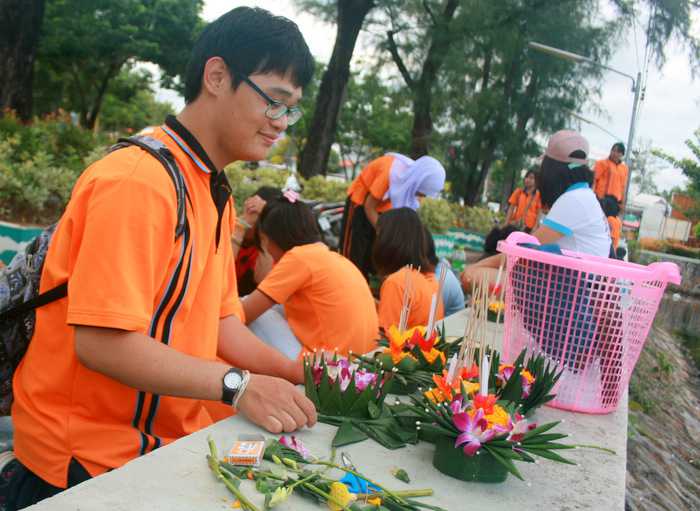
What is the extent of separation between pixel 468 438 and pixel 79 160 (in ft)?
21.5

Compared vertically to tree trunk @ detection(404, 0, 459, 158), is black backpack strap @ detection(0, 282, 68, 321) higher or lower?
lower

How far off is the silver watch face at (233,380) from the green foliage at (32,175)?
4.59 metres

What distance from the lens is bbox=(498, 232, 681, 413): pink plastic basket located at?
2.05 meters

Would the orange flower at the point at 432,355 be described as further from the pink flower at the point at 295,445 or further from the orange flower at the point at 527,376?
the pink flower at the point at 295,445

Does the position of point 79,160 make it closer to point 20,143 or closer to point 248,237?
point 20,143

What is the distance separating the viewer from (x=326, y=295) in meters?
3.56

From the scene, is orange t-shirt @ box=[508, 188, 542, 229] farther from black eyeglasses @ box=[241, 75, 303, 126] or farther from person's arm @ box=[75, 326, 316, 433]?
person's arm @ box=[75, 326, 316, 433]

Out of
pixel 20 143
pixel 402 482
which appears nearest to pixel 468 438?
pixel 402 482

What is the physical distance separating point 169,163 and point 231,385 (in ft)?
1.72

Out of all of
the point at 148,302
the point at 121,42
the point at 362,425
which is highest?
the point at 121,42

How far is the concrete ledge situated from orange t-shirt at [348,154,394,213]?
4252mm

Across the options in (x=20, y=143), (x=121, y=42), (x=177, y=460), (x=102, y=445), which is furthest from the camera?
(x=121, y=42)

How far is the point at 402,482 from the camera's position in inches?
58.1

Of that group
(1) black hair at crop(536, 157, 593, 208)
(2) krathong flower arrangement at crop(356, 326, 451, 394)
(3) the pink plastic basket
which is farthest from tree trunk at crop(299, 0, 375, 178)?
(2) krathong flower arrangement at crop(356, 326, 451, 394)
